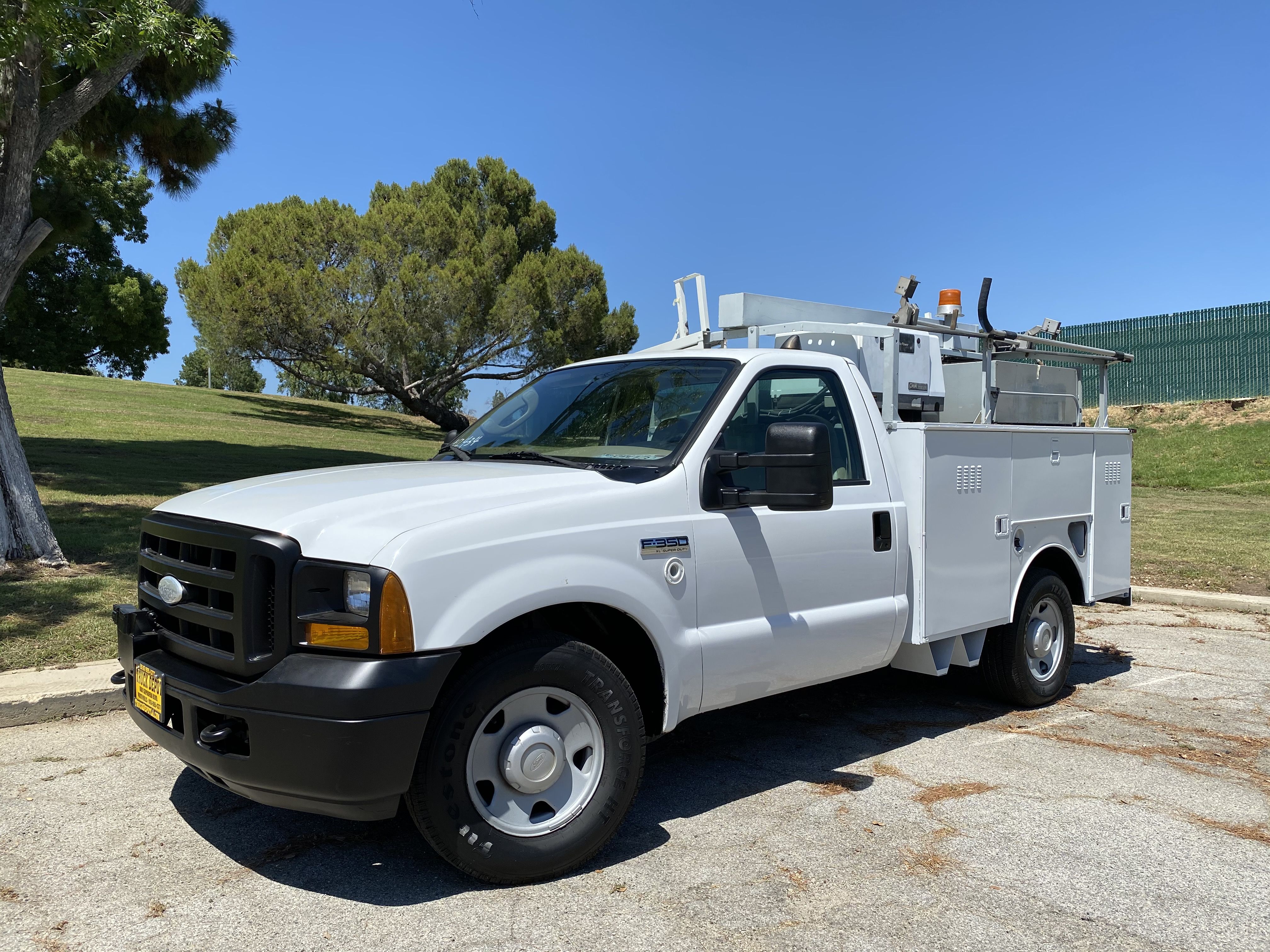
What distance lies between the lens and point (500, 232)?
3612 cm

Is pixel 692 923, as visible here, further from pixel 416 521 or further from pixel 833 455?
pixel 833 455

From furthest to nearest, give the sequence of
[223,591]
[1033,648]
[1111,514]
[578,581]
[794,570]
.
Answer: [1111,514] < [1033,648] < [794,570] < [578,581] < [223,591]

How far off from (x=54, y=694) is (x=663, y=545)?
372 cm

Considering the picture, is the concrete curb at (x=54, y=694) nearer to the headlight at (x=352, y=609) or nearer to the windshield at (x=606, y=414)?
the windshield at (x=606, y=414)

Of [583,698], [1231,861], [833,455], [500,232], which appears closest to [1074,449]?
[833,455]

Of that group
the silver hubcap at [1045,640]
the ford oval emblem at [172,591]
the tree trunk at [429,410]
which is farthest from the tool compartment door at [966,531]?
the tree trunk at [429,410]

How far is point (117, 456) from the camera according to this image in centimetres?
1775

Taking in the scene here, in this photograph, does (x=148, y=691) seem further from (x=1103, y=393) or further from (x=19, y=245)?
(x=19, y=245)

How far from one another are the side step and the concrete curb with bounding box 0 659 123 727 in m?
4.15

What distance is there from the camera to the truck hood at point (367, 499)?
3336 mm

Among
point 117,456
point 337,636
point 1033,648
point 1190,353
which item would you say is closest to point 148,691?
point 337,636

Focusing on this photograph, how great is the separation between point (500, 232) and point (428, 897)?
34.4m

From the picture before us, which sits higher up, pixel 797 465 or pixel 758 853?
pixel 797 465

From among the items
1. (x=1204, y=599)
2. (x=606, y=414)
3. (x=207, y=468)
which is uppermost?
(x=606, y=414)
